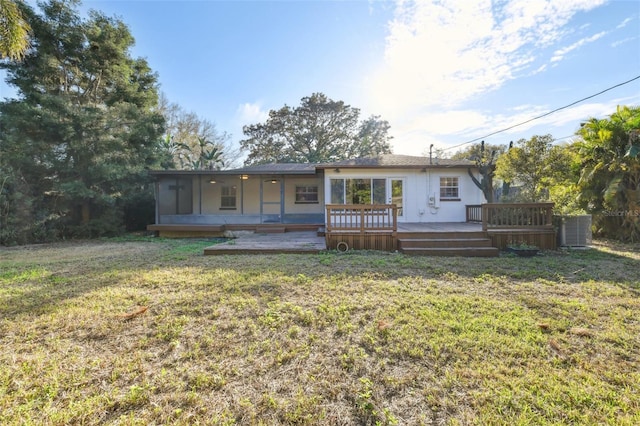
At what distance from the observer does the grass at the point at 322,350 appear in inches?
71.6

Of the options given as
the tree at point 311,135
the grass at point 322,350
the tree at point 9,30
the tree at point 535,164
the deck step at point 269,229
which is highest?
the tree at point 311,135

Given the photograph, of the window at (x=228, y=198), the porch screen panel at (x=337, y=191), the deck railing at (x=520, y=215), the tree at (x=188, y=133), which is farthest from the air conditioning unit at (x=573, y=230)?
the tree at (x=188, y=133)

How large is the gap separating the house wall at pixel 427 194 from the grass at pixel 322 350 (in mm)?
6133

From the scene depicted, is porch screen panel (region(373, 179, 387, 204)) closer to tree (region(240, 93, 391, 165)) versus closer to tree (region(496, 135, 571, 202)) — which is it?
tree (region(496, 135, 571, 202))

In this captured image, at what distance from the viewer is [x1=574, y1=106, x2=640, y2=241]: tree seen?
26.2 feet

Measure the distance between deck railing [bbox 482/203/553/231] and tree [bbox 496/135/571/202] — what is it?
10.5 ft

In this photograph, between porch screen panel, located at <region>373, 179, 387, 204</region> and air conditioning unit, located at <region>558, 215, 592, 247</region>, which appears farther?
porch screen panel, located at <region>373, 179, 387, 204</region>

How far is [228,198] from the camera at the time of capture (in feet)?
48.1

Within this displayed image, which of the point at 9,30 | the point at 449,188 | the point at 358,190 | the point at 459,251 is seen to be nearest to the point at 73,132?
the point at 9,30

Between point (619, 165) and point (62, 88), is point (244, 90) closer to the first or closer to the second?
point (62, 88)

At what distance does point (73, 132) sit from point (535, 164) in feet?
56.4

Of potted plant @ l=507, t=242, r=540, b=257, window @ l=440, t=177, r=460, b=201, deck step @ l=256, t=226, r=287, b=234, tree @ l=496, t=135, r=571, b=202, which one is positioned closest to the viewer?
potted plant @ l=507, t=242, r=540, b=257

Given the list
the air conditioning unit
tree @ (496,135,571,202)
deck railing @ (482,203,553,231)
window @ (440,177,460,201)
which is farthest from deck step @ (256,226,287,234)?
the air conditioning unit

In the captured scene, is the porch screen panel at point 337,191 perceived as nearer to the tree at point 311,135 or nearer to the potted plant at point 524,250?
the potted plant at point 524,250
